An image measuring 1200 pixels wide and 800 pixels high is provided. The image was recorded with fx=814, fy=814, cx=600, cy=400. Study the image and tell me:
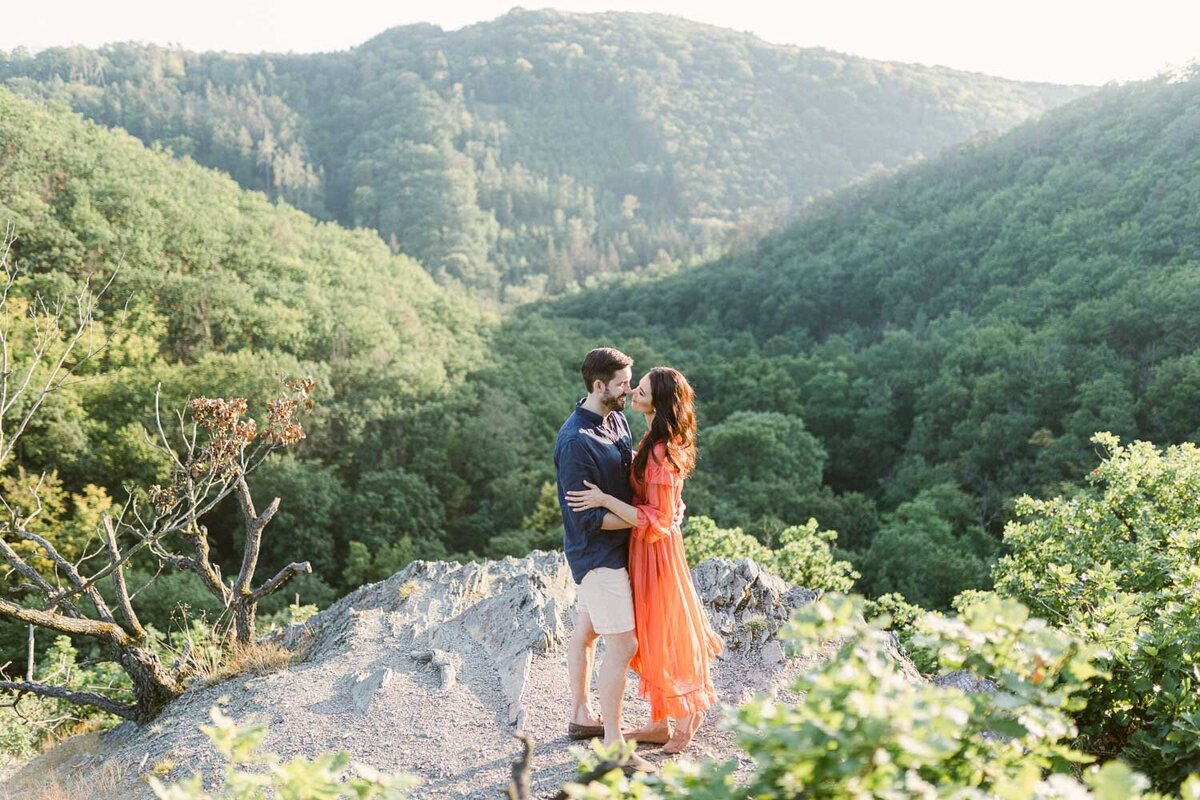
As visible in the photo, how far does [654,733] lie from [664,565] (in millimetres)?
1084

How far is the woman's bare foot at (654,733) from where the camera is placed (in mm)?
4719

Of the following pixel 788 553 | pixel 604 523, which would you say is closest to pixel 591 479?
pixel 604 523

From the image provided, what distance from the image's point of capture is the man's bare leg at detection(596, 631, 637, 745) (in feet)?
14.4

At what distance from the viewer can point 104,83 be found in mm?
88438

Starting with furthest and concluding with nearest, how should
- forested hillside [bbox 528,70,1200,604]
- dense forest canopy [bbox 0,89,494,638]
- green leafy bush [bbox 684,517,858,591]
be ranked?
forested hillside [bbox 528,70,1200,604], dense forest canopy [bbox 0,89,494,638], green leafy bush [bbox 684,517,858,591]

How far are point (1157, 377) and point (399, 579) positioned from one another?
104 feet

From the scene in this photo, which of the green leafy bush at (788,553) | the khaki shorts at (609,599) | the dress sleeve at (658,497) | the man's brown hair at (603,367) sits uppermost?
the man's brown hair at (603,367)

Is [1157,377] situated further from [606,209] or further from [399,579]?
[606,209]

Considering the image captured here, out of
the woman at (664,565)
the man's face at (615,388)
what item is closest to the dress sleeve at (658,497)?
the woman at (664,565)

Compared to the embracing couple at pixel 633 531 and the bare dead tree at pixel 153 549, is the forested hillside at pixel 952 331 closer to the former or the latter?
the bare dead tree at pixel 153 549

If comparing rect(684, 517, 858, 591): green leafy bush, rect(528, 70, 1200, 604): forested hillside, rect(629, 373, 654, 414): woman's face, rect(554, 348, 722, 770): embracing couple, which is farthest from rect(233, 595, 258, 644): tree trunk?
rect(528, 70, 1200, 604): forested hillside

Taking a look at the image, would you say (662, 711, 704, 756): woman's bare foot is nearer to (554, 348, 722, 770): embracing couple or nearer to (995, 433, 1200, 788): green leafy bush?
(554, 348, 722, 770): embracing couple

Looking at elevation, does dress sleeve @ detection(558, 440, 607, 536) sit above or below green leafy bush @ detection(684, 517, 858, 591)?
above

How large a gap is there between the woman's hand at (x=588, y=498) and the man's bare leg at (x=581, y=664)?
33.5 inches
